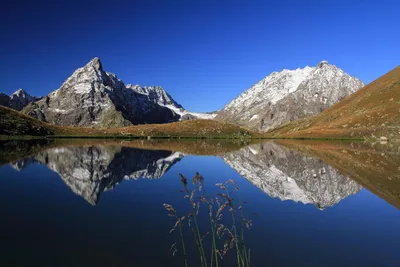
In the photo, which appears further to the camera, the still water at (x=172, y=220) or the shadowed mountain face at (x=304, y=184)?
the shadowed mountain face at (x=304, y=184)

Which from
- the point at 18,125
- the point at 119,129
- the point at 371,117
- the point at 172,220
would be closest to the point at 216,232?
the point at 172,220

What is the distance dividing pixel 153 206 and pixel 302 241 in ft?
27.6

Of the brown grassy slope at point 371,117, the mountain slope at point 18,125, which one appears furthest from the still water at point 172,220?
the brown grassy slope at point 371,117

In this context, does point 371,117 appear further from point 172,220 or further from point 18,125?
point 172,220

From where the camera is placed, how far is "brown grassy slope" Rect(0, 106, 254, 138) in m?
105


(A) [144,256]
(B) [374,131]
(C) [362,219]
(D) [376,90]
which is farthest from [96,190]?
(D) [376,90]

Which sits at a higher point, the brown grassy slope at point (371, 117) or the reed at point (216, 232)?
the brown grassy slope at point (371, 117)

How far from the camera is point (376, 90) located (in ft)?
637

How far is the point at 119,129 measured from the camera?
144m

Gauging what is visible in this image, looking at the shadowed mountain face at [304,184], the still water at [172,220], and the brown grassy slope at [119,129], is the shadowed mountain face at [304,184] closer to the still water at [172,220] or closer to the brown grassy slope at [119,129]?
the still water at [172,220]

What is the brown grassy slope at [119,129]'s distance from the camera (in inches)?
4122

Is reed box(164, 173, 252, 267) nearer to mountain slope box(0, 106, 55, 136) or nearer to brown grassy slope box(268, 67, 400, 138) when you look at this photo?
mountain slope box(0, 106, 55, 136)

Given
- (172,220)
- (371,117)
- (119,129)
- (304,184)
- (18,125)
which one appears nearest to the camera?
(172,220)

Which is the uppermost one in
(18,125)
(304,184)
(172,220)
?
(18,125)
